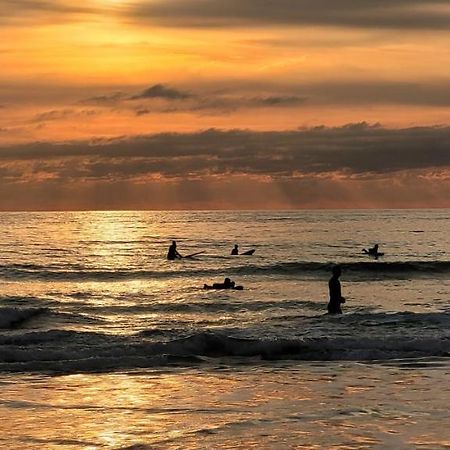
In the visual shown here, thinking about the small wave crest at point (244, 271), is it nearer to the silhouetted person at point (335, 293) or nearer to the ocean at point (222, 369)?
the ocean at point (222, 369)

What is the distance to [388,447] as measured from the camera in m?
11.8

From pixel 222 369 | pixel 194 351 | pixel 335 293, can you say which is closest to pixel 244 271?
pixel 335 293

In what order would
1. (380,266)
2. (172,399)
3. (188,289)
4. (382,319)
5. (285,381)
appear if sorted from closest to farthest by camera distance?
(172,399) < (285,381) < (382,319) < (188,289) < (380,266)

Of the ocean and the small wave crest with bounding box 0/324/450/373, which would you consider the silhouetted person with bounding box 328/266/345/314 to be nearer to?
the ocean

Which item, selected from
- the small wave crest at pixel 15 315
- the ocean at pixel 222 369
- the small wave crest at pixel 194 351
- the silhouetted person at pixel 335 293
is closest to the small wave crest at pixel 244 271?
the ocean at pixel 222 369

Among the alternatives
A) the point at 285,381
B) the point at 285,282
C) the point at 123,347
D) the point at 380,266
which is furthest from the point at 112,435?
the point at 380,266

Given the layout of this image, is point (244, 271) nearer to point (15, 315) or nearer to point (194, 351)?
point (15, 315)

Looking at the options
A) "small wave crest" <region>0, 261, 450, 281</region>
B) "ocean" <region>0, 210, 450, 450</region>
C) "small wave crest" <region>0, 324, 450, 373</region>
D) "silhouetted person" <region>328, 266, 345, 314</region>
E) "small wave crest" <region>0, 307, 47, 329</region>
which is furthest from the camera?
"small wave crest" <region>0, 261, 450, 281</region>

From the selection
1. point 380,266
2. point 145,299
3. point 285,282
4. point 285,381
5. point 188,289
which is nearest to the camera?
point 285,381

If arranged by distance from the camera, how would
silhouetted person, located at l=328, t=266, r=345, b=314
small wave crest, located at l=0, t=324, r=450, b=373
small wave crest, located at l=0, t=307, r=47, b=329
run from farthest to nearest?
small wave crest, located at l=0, t=307, r=47, b=329 < silhouetted person, located at l=328, t=266, r=345, b=314 < small wave crest, located at l=0, t=324, r=450, b=373

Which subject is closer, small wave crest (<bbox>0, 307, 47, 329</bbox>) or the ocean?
the ocean

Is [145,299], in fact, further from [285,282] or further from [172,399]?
[172,399]

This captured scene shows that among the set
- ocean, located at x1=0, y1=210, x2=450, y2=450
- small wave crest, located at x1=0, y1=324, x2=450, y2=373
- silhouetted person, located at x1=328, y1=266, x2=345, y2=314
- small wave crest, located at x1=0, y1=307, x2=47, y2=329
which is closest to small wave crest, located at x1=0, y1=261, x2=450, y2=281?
ocean, located at x1=0, y1=210, x2=450, y2=450

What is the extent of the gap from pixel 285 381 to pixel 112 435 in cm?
513
